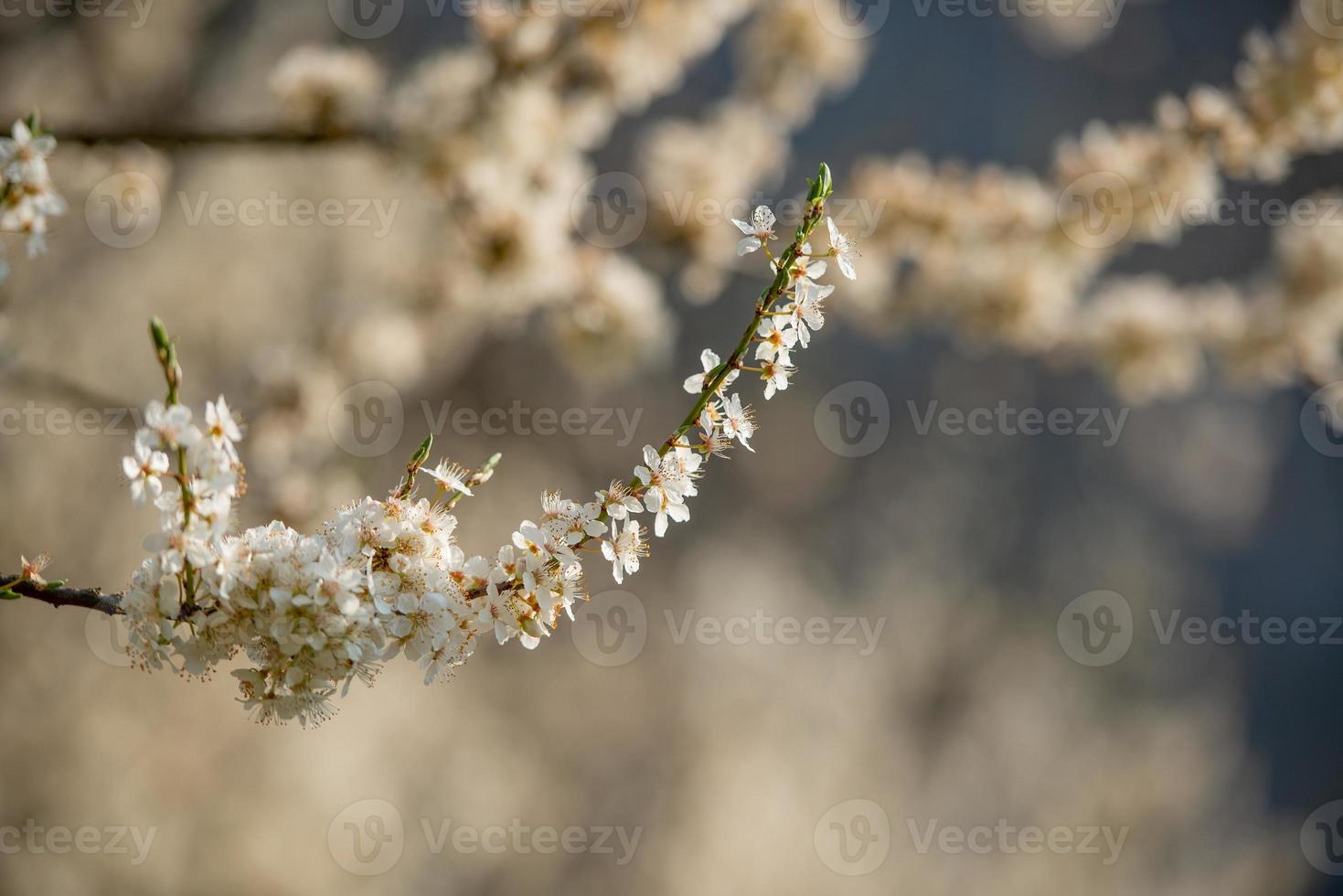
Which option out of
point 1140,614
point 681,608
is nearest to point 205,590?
point 681,608

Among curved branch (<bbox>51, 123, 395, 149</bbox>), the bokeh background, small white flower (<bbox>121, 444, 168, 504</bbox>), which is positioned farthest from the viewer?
the bokeh background

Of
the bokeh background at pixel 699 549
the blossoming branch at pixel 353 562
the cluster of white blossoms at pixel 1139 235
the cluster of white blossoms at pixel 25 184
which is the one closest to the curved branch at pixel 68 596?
the blossoming branch at pixel 353 562

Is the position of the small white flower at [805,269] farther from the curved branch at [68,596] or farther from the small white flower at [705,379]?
the curved branch at [68,596]

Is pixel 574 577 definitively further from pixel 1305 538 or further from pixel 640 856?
pixel 1305 538

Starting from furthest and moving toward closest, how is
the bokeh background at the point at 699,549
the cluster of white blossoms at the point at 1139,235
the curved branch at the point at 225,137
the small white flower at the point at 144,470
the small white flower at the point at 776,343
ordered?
the bokeh background at the point at 699,549 → the cluster of white blossoms at the point at 1139,235 → the curved branch at the point at 225,137 → the small white flower at the point at 776,343 → the small white flower at the point at 144,470

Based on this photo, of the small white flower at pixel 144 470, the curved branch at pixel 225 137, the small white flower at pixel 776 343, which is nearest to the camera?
the small white flower at pixel 144 470

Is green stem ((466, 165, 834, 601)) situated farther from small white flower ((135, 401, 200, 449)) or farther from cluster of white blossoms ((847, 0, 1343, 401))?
cluster of white blossoms ((847, 0, 1343, 401))

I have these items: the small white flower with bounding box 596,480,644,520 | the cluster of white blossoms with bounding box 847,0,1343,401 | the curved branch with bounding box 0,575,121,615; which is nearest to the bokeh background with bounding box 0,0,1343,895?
the cluster of white blossoms with bounding box 847,0,1343,401
